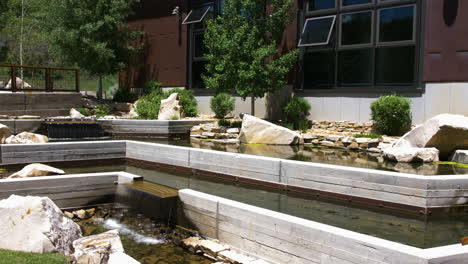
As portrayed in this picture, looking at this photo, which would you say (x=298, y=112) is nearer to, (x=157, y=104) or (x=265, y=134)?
(x=265, y=134)

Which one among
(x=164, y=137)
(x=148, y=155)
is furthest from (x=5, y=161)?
(x=164, y=137)

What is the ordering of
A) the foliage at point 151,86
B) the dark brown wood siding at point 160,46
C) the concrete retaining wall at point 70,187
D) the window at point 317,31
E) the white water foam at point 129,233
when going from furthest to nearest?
1. the foliage at point 151,86
2. the dark brown wood siding at point 160,46
3. the window at point 317,31
4. the concrete retaining wall at point 70,187
5. the white water foam at point 129,233

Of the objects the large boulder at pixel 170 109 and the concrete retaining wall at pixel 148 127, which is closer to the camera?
the concrete retaining wall at pixel 148 127

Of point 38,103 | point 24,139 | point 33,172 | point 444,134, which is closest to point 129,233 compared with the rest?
point 33,172

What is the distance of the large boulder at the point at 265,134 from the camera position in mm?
14586

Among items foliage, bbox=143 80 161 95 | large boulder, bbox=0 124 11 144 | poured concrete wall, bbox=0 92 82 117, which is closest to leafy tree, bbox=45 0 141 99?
foliage, bbox=143 80 161 95

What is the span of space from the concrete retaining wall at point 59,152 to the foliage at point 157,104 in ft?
21.6

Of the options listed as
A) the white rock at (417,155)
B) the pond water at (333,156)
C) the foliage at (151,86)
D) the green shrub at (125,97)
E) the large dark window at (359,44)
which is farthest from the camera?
the green shrub at (125,97)

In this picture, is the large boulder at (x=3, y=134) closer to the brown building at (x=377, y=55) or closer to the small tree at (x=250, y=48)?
the small tree at (x=250, y=48)

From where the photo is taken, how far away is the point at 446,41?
14094 millimetres

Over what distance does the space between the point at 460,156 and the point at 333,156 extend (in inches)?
130

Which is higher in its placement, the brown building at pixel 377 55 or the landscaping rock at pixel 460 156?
the brown building at pixel 377 55

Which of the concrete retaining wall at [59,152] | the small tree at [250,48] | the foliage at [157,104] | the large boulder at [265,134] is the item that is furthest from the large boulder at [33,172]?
the foliage at [157,104]

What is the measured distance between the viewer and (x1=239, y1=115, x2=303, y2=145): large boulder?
14.6 m
